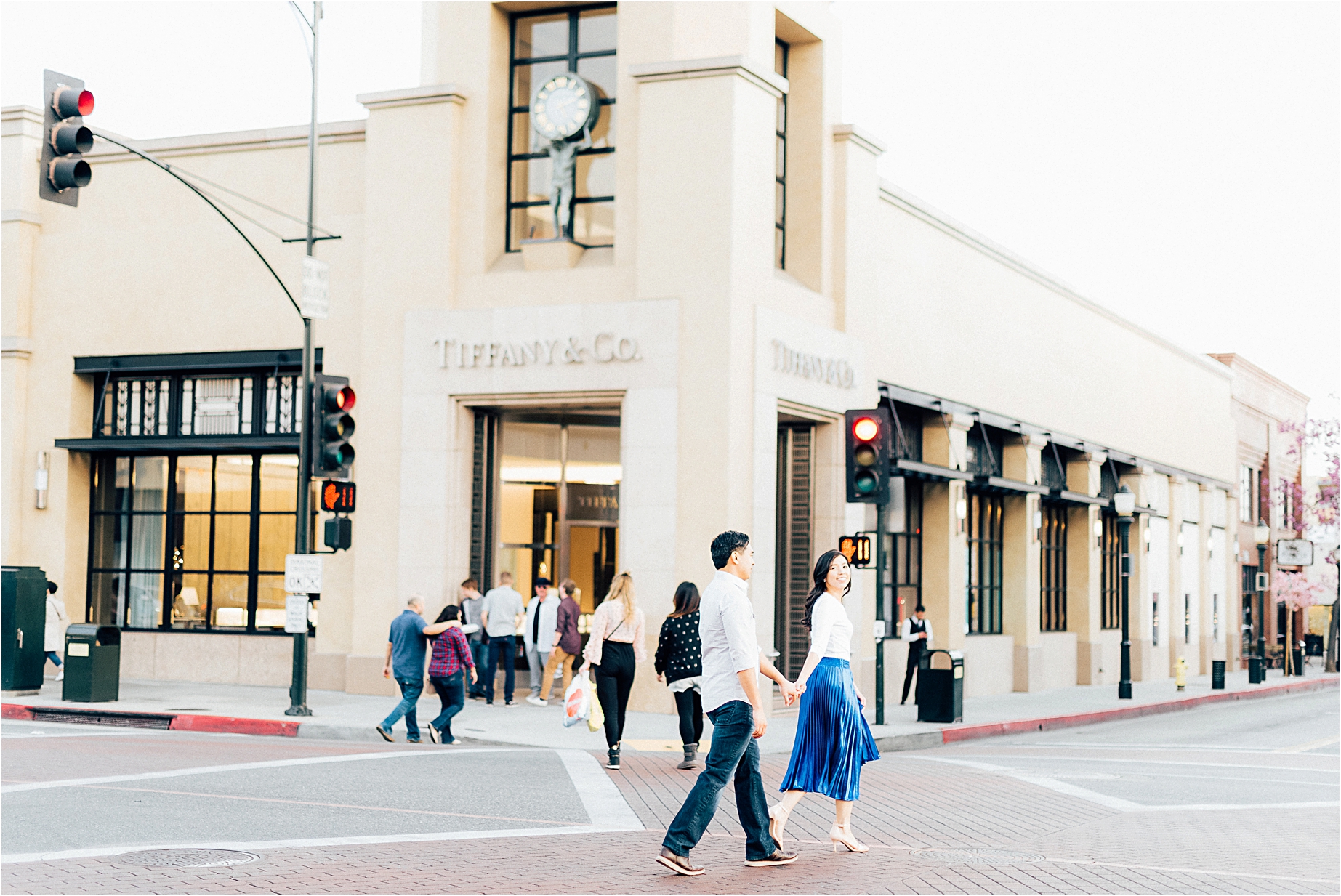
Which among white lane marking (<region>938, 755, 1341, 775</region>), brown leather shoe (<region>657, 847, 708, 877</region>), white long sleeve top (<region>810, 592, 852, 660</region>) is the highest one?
white long sleeve top (<region>810, 592, 852, 660</region>)

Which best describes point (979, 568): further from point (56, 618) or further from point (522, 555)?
point (56, 618)

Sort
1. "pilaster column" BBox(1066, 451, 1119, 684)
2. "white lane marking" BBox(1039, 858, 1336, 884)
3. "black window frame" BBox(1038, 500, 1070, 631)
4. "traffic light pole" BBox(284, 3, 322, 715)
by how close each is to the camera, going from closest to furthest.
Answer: "white lane marking" BBox(1039, 858, 1336, 884) → "traffic light pole" BBox(284, 3, 322, 715) → "black window frame" BBox(1038, 500, 1070, 631) → "pilaster column" BBox(1066, 451, 1119, 684)

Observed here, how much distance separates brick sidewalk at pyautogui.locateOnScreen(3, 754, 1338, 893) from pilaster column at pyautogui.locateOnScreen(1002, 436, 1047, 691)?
17.3m

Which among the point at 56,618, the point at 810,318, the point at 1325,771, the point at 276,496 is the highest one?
the point at 810,318

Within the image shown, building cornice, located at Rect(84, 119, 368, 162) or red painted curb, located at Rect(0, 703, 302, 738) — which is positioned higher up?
building cornice, located at Rect(84, 119, 368, 162)

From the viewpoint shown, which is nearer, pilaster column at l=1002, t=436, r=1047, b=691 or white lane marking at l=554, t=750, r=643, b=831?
white lane marking at l=554, t=750, r=643, b=831

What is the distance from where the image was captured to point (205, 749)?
15.1 m

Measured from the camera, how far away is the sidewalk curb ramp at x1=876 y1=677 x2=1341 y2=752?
1864 centimetres

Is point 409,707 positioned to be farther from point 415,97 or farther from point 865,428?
point 415,97

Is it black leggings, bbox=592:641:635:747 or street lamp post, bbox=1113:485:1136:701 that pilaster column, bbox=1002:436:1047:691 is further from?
black leggings, bbox=592:641:635:747

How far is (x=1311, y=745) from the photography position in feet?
65.6

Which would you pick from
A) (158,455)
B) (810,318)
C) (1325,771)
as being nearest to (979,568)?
(810,318)

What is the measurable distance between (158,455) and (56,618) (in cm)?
360

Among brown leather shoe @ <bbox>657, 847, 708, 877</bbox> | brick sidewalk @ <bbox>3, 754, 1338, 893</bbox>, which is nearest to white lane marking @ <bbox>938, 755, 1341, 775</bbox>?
brick sidewalk @ <bbox>3, 754, 1338, 893</bbox>
